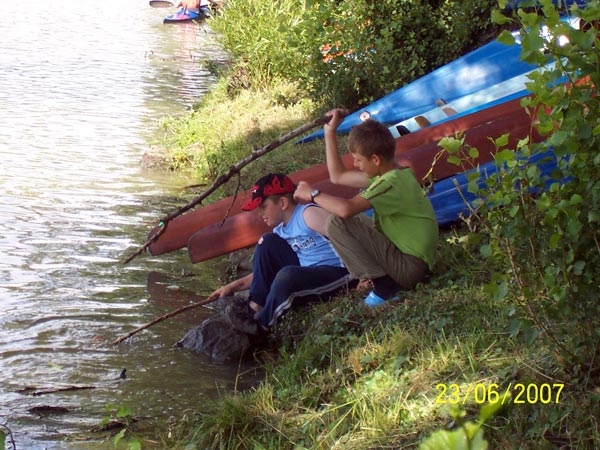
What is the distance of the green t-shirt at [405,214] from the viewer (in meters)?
5.14

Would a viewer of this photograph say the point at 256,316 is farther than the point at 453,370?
Yes

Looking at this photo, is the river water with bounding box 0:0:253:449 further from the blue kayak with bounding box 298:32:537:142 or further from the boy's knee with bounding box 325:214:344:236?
the blue kayak with bounding box 298:32:537:142

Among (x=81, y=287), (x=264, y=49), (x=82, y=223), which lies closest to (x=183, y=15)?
(x=264, y=49)

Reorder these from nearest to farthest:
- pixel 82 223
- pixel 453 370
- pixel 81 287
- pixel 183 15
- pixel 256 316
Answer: pixel 453 370, pixel 256 316, pixel 81 287, pixel 82 223, pixel 183 15

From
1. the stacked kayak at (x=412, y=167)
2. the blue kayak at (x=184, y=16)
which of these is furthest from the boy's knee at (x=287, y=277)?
the blue kayak at (x=184, y=16)

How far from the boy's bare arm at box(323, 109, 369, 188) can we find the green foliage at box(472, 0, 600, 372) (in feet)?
6.31

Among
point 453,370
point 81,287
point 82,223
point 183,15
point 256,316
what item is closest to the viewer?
point 453,370

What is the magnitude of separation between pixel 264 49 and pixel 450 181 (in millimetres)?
6259

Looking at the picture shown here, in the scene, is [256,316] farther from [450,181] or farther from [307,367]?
[450,181]

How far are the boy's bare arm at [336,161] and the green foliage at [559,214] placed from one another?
1.92 metres

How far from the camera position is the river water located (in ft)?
16.9

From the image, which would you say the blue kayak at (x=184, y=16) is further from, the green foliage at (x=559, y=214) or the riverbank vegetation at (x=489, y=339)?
the green foliage at (x=559, y=214)

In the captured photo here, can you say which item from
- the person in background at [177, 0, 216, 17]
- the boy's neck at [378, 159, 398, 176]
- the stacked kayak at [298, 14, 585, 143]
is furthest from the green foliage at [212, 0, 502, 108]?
the person in background at [177, 0, 216, 17]

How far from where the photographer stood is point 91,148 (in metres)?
11.4
